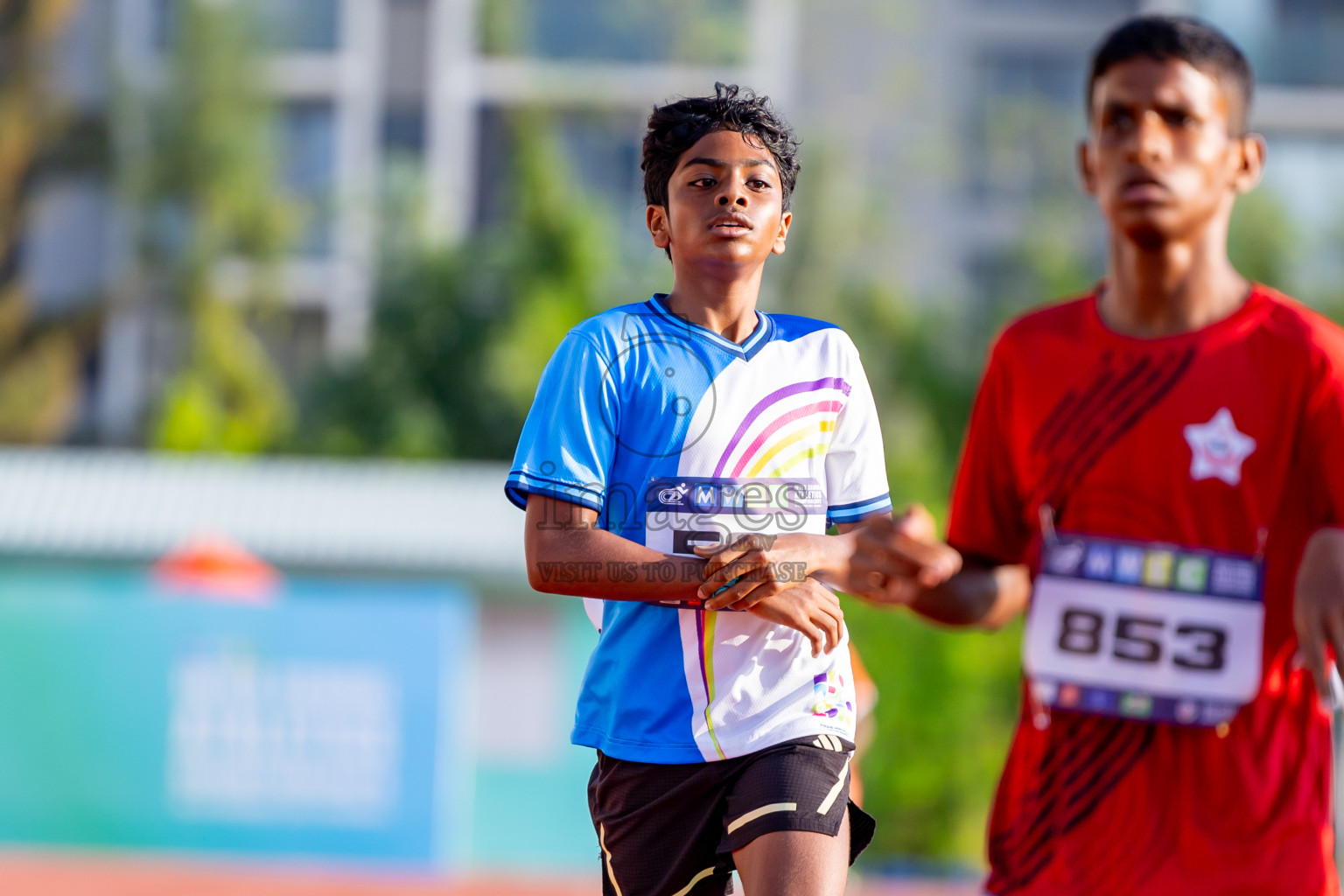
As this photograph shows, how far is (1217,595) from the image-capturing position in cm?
274

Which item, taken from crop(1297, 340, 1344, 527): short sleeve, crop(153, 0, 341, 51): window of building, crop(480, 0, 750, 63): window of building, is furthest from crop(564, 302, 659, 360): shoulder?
crop(153, 0, 341, 51): window of building

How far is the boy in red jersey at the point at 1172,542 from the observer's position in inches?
106

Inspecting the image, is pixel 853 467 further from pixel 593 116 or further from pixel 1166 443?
pixel 593 116

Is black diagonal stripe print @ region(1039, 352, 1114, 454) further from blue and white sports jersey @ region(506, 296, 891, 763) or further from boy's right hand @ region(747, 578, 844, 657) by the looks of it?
boy's right hand @ region(747, 578, 844, 657)

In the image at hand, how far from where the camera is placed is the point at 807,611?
2.13 metres

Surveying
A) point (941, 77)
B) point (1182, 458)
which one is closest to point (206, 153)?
point (941, 77)

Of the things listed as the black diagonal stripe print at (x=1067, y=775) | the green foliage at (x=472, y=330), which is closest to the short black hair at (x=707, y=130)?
the black diagonal stripe print at (x=1067, y=775)

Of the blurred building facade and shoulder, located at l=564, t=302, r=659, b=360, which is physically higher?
the blurred building facade

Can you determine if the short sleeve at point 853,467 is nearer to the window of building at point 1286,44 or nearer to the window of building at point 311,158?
the window of building at point 311,158

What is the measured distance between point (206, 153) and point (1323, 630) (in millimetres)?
23809

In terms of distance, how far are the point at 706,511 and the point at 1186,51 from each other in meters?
1.35

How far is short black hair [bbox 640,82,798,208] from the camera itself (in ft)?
7.43

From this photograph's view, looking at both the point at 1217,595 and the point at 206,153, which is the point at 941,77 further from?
the point at 1217,595

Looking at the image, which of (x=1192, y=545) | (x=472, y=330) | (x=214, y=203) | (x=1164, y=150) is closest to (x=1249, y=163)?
(x=1164, y=150)
